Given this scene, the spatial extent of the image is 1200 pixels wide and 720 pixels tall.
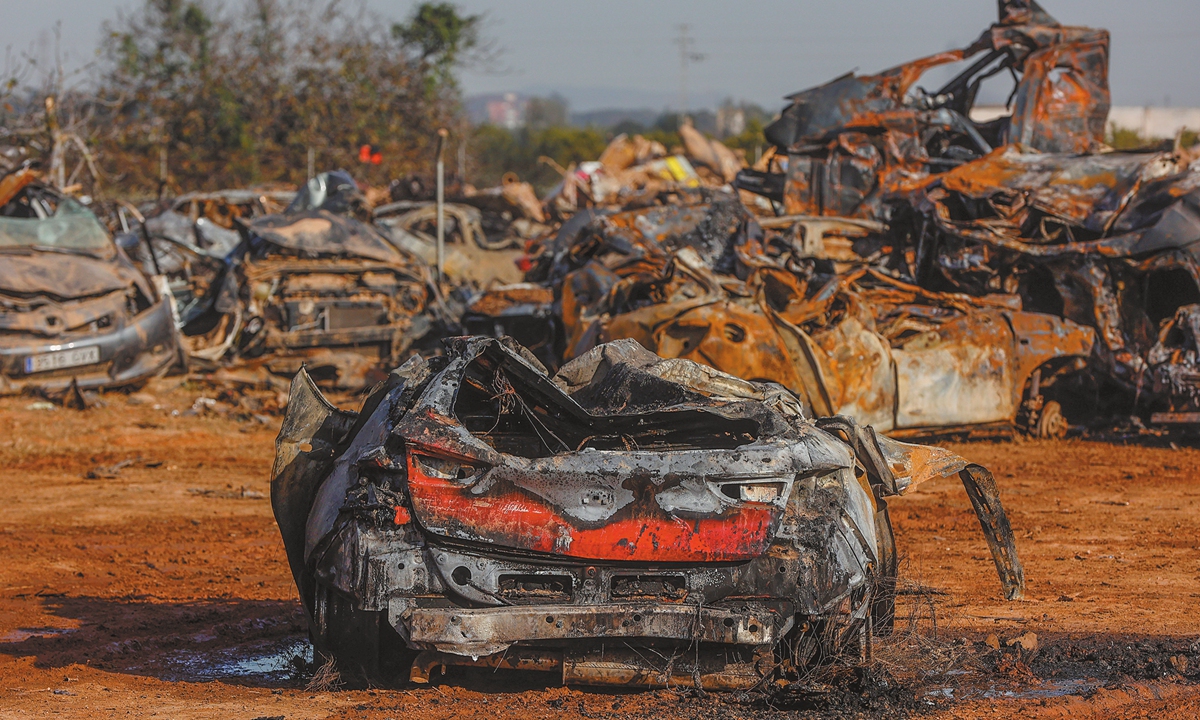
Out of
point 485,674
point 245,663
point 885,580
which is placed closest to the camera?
point 485,674

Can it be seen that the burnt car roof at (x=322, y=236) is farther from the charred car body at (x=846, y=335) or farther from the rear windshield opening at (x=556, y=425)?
the rear windshield opening at (x=556, y=425)

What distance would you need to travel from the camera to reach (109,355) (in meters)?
11.0

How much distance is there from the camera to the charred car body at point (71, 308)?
34.8 ft

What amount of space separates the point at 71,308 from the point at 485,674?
786 centimetres

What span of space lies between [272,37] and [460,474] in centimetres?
3383

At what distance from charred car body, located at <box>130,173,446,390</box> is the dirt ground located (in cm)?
240

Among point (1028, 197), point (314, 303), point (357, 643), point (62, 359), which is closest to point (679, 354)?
point (357, 643)

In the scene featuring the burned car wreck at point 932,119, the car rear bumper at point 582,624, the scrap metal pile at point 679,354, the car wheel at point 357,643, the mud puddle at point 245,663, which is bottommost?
the mud puddle at point 245,663

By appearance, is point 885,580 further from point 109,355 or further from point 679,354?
point 109,355

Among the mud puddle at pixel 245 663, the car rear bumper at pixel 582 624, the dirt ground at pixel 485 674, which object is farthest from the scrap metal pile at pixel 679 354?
the mud puddle at pixel 245 663

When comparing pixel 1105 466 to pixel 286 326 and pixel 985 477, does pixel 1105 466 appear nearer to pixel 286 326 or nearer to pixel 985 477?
pixel 985 477

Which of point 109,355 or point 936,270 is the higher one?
point 936,270

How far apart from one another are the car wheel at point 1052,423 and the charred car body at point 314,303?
6209 mm

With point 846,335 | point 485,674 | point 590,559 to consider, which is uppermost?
point 846,335
